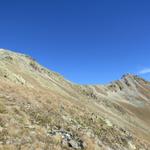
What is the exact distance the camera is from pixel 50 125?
83.8 feet

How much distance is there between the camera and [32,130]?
22.4 m

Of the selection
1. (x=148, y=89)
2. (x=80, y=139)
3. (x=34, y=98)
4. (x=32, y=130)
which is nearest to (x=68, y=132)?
(x=80, y=139)

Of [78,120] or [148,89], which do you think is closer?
[78,120]

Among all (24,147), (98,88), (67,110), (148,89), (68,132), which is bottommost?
(24,147)

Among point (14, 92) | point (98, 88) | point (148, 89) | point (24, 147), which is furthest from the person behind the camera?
point (148, 89)

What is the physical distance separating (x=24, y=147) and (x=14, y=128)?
7.92 feet

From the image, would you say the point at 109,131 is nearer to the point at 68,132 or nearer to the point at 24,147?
the point at 68,132

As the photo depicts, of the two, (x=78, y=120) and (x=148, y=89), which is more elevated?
(x=148, y=89)

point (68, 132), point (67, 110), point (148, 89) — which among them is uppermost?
point (148, 89)

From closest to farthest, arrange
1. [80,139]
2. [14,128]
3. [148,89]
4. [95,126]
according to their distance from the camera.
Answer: [14,128] < [80,139] < [95,126] < [148,89]

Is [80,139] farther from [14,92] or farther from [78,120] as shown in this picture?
[14,92]

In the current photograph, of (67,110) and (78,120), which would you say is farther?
(67,110)

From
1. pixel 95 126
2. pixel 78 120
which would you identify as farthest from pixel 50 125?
pixel 95 126

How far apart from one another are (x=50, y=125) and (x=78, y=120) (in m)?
7.13
